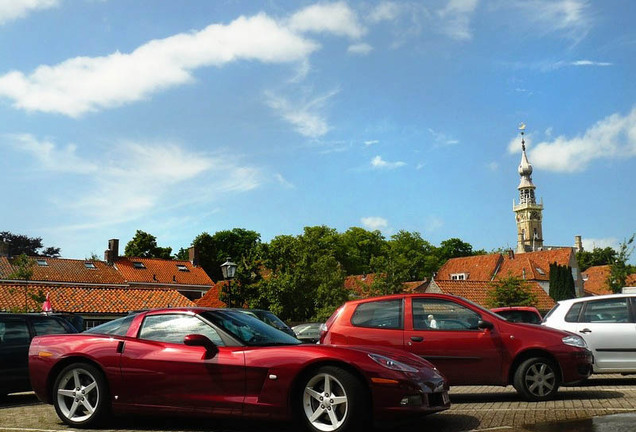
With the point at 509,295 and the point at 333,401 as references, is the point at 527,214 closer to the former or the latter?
the point at 509,295

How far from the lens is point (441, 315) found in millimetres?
10633

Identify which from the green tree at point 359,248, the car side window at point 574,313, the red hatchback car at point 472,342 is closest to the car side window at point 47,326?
the red hatchback car at point 472,342

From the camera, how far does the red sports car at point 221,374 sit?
23.0 ft

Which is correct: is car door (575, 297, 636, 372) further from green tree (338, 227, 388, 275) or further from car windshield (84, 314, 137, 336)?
green tree (338, 227, 388, 275)

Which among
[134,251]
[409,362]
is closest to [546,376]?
[409,362]

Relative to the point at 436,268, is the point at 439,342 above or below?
below

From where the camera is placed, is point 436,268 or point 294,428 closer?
point 294,428

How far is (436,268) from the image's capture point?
100 meters

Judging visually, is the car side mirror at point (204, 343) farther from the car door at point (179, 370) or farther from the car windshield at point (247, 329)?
the car windshield at point (247, 329)

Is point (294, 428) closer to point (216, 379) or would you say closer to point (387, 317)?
point (216, 379)

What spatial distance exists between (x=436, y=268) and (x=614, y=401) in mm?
91944

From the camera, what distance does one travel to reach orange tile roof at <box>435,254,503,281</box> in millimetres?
91812

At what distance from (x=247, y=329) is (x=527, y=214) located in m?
167

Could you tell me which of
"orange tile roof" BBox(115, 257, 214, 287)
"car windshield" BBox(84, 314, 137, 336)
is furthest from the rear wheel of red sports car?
"orange tile roof" BBox(115, 257, 214, 287)
